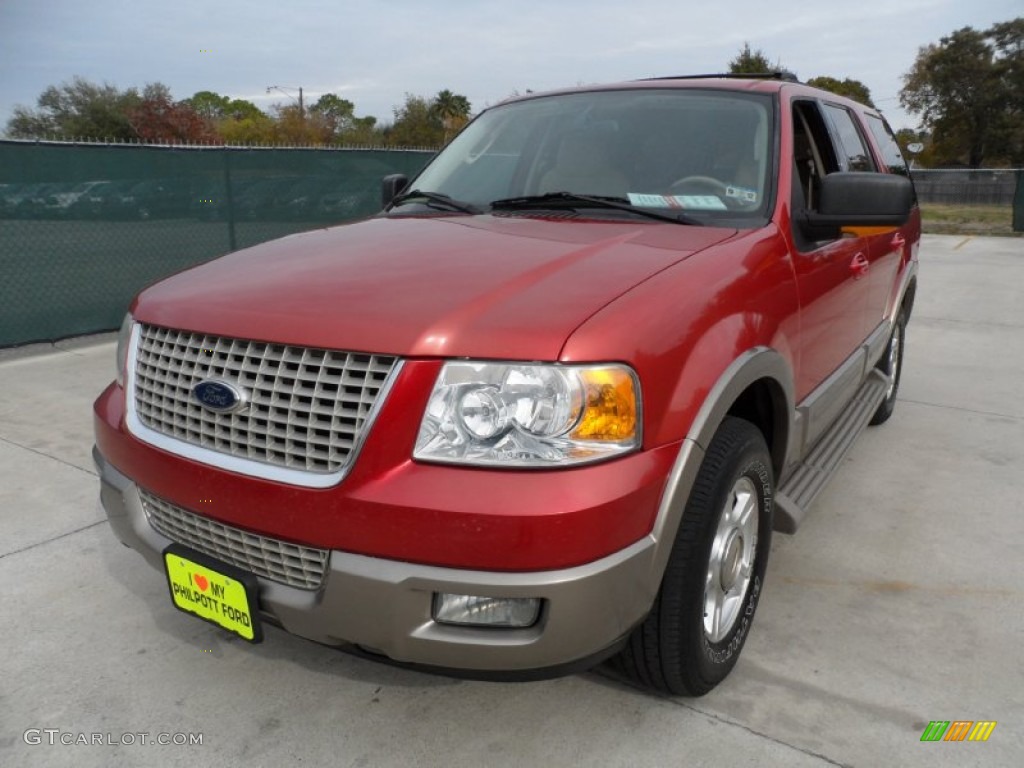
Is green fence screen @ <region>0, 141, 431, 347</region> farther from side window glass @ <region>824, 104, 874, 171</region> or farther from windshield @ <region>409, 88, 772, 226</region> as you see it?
side window glass @ <region>824, 104, 874, 171</region>

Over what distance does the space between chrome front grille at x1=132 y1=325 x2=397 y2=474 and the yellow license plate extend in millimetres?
296

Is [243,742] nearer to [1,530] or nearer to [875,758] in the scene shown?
[875,758]

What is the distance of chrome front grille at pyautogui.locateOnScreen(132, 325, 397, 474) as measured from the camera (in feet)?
6.30

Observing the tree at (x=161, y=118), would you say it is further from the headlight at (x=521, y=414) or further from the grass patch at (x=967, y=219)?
the headlight at (x=521, y=414)

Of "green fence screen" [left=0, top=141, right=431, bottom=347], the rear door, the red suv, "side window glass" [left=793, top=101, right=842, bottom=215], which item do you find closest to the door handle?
the rear door

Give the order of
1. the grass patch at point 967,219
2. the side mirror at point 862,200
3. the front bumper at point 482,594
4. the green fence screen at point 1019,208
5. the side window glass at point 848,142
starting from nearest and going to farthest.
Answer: the front bumper at point 482,594 → the side mirror at point 862,200 → the side window glass at point 848,142 → the green fence screen at point 1019,208 → the grass patch at point 967,219

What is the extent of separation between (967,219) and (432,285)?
2497 centimetres

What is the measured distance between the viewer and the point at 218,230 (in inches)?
334

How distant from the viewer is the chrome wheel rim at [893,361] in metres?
4.93

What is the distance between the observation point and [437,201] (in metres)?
3.32

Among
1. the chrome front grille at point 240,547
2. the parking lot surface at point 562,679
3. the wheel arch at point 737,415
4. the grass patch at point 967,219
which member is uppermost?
the wheel arch at point 737,415

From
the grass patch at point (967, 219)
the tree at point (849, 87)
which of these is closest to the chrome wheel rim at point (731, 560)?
the grass patch at point (967, 219)

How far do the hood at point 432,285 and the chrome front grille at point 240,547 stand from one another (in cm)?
49

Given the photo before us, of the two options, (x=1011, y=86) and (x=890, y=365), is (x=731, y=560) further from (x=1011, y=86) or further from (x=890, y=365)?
(x=1011, y=86)
